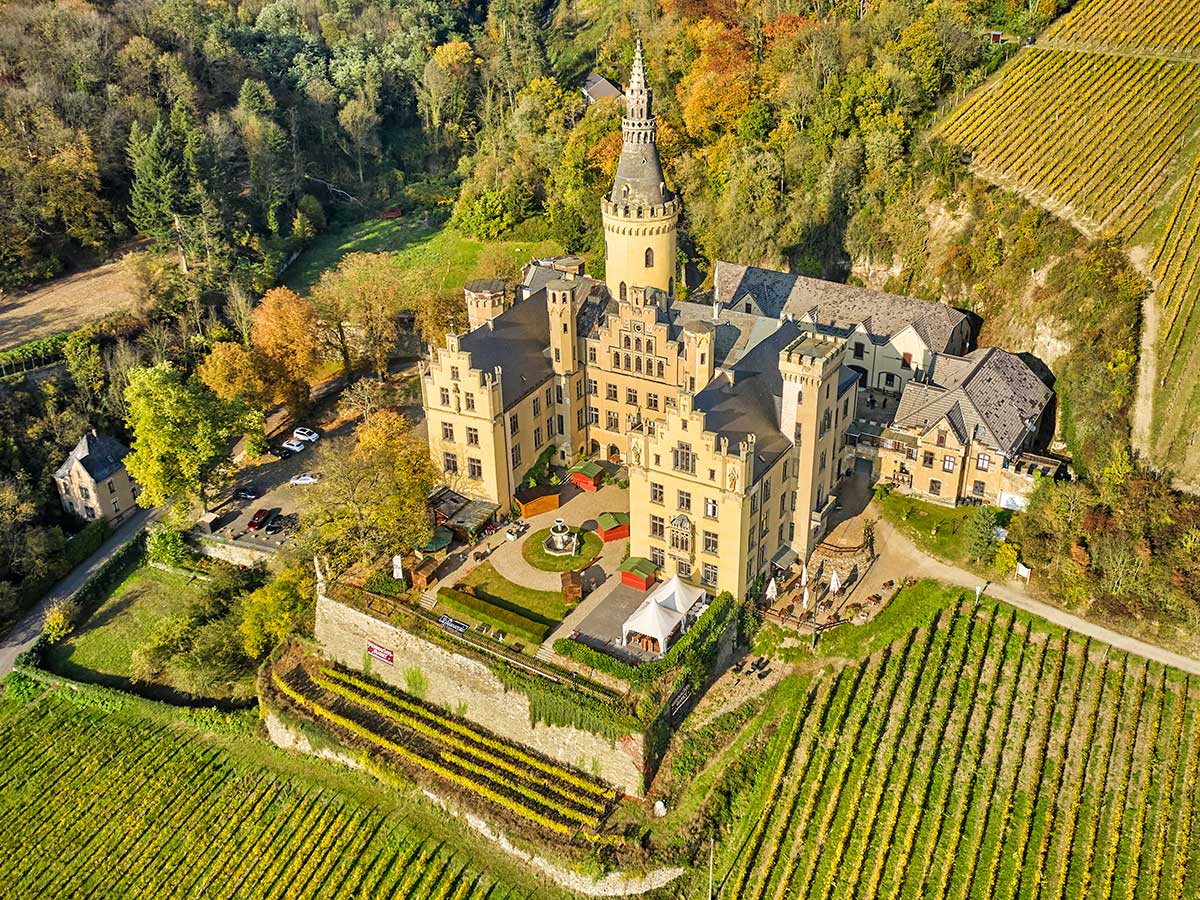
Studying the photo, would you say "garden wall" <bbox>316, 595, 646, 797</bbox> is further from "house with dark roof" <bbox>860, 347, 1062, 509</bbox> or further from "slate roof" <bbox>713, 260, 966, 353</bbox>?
"slate roof" <bbox>713, 260, 966, 353</bbox>

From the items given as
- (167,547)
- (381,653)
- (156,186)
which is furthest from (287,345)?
(381,653)

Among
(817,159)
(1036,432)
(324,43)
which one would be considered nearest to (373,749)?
(1036,432)

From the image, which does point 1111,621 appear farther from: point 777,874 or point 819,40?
point 819,40

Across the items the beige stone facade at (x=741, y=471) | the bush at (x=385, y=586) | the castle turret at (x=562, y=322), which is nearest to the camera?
the beige stone facade at (x=741, y=471)

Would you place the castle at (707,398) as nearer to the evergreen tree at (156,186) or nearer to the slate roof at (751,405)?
the slate roof at (751,405)

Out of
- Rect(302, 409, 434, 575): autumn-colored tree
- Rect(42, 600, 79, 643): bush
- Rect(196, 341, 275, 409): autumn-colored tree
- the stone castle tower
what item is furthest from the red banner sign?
→ Rect(196, 341, 275, 409): autumn-colored tree

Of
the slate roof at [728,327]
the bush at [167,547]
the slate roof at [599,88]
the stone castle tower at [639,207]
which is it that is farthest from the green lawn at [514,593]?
the slate roof at [599,88]
